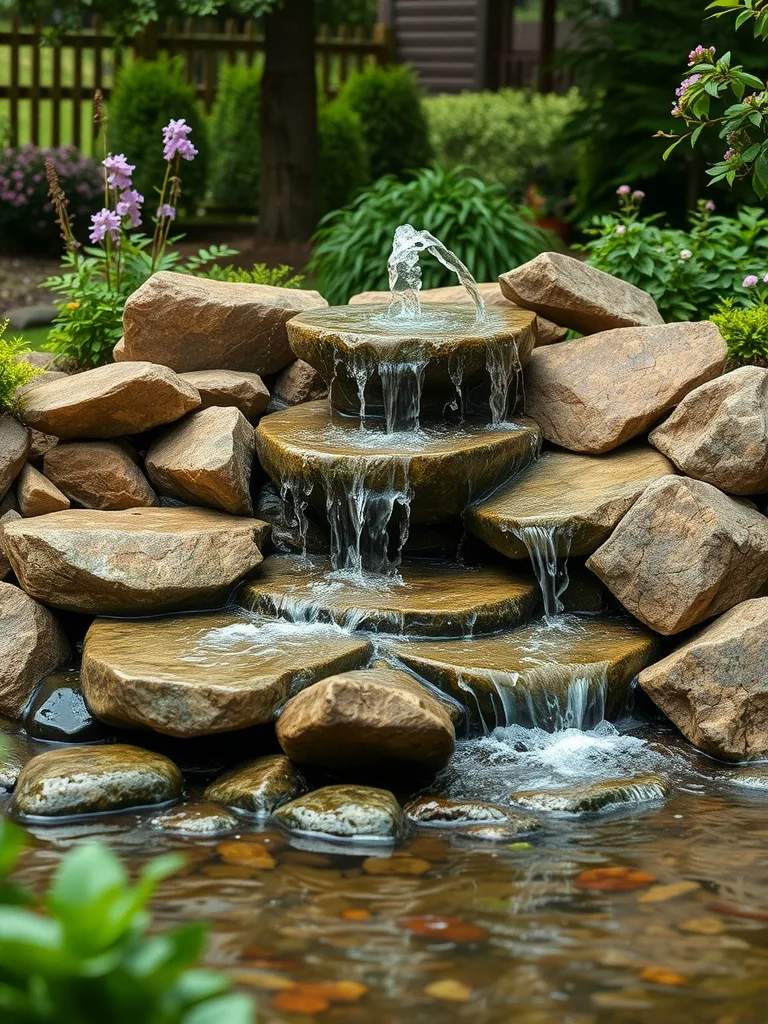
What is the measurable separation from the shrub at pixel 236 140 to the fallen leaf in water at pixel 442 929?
1420 centimetres

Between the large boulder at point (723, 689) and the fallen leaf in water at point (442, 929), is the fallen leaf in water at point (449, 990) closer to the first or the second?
the fallen leaf in water at point (442, 929)

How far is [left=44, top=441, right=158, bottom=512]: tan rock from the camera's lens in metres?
6.29

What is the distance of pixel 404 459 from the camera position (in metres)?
5.86

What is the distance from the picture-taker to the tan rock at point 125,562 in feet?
18.2

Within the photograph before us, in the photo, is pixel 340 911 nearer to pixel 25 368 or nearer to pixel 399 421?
pixel 399 421

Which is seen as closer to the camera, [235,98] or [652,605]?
[652,605]

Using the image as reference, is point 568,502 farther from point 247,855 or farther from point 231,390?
point 247,855

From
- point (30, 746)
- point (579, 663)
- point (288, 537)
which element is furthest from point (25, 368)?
point (579, 663)

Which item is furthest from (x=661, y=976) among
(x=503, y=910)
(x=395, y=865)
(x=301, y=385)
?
(x=301, y=385)

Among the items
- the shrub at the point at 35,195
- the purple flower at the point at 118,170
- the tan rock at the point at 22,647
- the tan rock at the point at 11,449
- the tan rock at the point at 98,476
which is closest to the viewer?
the tan rock at the point at 22,647

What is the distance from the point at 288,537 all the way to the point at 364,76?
489 inches

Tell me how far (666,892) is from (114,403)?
3.46 meters

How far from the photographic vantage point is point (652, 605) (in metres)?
5.70

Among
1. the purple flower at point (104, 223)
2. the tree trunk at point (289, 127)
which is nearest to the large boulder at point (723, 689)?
the purple flower at point (104, 223)
